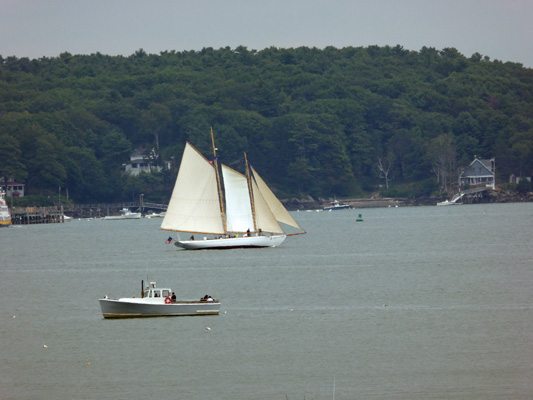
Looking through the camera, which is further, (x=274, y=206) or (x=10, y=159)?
(x=10, y=159)

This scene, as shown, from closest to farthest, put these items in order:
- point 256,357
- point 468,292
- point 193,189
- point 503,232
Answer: point 256,357, point 468,292, point 193,189, point 503,232

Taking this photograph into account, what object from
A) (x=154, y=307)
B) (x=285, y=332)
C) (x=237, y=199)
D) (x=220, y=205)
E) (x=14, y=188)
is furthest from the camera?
(x=14, y=188)

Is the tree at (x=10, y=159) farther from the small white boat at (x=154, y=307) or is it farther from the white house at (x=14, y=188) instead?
the small white boat at (x=154, y=307)

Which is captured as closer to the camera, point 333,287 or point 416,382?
point 416,382

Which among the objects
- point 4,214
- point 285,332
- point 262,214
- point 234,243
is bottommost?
point 285,332

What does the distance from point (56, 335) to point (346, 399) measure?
1699 cm

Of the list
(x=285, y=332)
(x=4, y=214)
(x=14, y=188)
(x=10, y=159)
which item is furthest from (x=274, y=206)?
(x=14, y=188)

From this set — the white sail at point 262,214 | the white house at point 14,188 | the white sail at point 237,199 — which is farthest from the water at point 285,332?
the white house at point 14,188

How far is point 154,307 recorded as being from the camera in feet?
151

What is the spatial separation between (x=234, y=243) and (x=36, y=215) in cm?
10646

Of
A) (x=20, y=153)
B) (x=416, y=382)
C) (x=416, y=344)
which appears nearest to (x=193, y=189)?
(x=416, y=344)

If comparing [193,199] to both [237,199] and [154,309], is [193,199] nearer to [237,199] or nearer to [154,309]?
[237,199]

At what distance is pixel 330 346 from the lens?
3972 centimetres

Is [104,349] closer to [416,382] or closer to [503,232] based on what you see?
[416,382]
